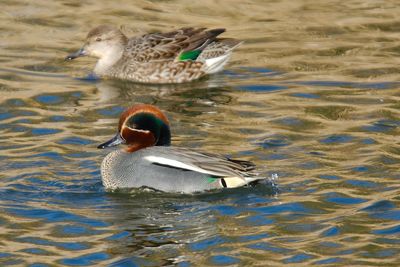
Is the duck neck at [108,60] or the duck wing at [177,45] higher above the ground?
the duck wing at [177,45]

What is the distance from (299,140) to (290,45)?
4048 mm

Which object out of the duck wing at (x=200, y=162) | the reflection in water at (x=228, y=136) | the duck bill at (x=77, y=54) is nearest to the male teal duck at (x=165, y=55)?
the duck bill at (x=77, y=54)

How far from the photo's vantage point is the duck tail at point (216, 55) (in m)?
13.9

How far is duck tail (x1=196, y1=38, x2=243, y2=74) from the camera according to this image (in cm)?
1392

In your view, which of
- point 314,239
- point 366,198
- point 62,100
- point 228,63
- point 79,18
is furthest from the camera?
point 79,18

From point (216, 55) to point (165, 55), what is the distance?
61 centimetres

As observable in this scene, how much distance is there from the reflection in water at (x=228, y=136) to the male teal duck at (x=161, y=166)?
0.09m

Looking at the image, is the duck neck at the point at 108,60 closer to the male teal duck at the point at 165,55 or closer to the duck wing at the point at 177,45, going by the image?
the male teal duck at the point at 165,55

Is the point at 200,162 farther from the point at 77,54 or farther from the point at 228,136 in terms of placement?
the point at 77,54

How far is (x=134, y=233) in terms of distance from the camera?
27.8 feet

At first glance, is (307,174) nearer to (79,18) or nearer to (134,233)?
(134,233)

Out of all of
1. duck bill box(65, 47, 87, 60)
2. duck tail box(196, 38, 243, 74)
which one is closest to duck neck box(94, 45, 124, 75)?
duck bill box(65, 47, 87, 60)

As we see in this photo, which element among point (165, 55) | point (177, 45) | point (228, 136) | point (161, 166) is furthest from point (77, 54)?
point (161, 166)

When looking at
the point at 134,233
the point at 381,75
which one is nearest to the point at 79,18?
the point at 381,75
